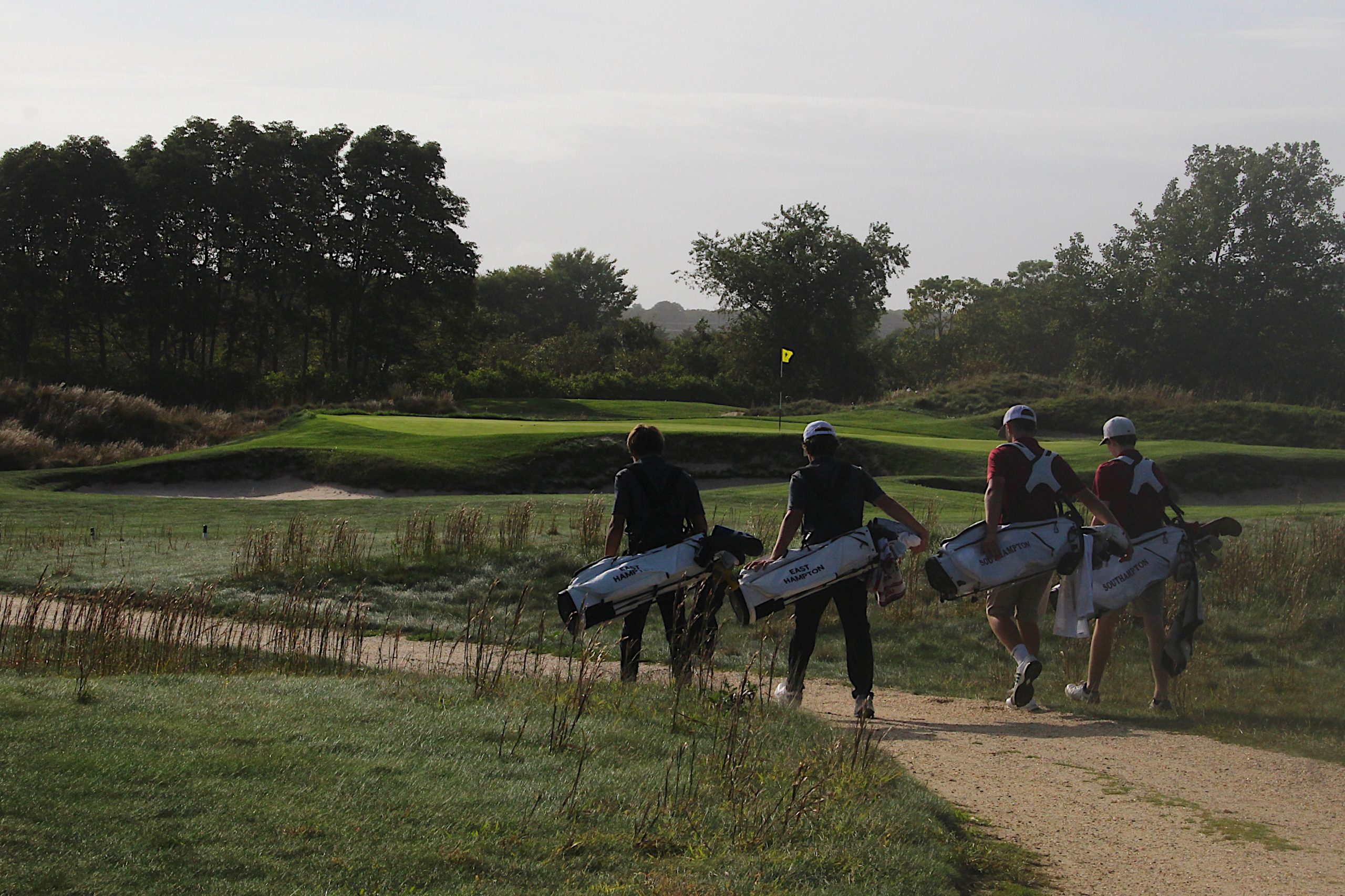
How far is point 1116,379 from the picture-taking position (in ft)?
239

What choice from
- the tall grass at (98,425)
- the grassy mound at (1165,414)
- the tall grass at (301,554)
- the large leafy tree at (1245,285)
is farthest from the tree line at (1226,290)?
the tall grass at (301,554)

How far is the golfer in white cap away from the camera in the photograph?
29.1 feet

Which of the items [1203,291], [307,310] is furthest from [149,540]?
[1203,291]

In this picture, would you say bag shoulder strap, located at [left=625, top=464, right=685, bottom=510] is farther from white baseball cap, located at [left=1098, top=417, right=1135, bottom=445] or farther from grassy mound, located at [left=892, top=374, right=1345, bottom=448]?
grassy mound, located at [left=892, top=374, right=1345, bottom=448]

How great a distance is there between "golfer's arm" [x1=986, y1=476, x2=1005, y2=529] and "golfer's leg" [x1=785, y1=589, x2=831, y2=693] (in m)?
1.33

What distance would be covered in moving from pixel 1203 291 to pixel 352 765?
2984 inches

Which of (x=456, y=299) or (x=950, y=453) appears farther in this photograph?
(x=456, y=299)

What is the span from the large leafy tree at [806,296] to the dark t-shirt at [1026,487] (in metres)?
63.6

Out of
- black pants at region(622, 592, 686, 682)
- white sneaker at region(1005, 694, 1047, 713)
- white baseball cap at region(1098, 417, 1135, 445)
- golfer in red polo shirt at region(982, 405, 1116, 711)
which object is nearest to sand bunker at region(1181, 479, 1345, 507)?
white baseball cap at region(1098, 417, 1135, 445)

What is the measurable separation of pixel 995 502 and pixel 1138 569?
1.40m

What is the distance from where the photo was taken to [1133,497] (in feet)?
33.0

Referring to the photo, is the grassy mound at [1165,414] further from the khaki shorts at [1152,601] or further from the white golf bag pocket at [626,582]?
the white golf bag pocket at [626,582]

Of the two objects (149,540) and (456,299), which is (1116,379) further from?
(149,540)

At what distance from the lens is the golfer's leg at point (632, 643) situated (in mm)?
9188
